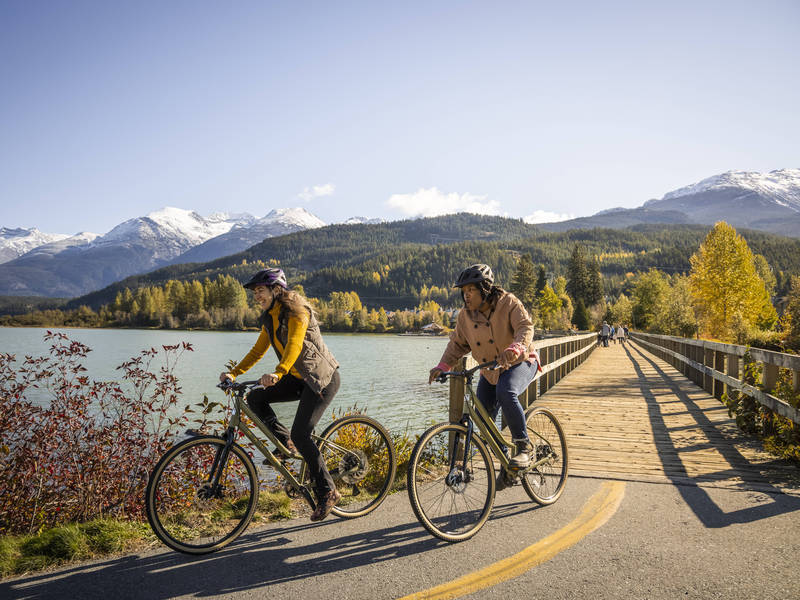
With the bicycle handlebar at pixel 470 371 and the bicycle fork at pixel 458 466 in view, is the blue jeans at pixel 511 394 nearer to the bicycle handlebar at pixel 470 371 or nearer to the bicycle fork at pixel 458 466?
the bicycle handlebar at pixel 470 371

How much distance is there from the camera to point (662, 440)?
792 centimetres

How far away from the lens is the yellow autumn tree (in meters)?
47.1

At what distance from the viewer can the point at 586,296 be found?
123625mm

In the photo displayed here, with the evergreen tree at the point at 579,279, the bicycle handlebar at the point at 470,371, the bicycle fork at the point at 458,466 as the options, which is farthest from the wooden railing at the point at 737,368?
the evergreen tree at the point at 579,279

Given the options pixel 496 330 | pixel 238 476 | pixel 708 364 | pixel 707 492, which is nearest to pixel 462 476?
pixel 496 330

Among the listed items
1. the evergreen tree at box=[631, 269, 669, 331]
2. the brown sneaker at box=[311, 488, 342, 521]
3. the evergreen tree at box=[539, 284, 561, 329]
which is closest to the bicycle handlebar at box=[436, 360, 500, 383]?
the brown sneaker at box=[311, 488, 342, 521]

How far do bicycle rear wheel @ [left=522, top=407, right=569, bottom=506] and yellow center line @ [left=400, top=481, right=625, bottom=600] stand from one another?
0.34m

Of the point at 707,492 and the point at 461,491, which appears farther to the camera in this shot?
the point at 707,492

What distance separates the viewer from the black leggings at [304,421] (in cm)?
461

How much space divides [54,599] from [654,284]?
9298cm

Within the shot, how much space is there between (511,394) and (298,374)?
1797 mm

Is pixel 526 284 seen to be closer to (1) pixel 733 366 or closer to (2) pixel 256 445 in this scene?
(1) pixel 733 366

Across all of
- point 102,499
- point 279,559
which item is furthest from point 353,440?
point 102,499

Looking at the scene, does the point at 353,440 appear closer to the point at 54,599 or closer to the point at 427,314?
the point at 54,599
